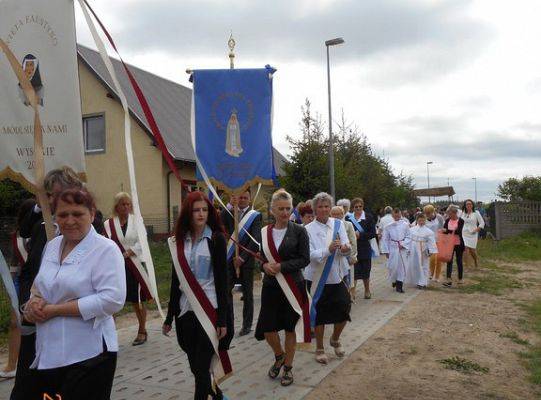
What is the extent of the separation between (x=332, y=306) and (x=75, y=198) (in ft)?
12.3

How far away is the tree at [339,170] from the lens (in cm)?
1980

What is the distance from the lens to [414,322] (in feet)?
27.3

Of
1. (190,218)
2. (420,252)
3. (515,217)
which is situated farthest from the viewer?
(515,217)

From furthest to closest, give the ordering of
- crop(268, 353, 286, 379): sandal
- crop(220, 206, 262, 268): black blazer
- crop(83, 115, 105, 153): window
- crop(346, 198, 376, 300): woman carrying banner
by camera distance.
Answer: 1. crop(83, 115, 105, 153): window
2. crop(346, 198, 376, 300): woman carrying banner
3. crop(220, 206, 262, 268): black blazer
4. crop(268, 353, 286, 379): sandal

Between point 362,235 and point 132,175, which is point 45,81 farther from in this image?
point 362,235

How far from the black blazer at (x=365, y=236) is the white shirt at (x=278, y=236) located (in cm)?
472

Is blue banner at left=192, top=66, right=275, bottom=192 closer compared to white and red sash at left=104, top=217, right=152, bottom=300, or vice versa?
white and red sash at left=104, top=217, right=152, bottom=300

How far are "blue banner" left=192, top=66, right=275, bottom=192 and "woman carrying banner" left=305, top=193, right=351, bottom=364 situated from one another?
1.19 meters

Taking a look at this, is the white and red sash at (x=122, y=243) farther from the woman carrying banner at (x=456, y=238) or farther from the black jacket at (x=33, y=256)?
the woman carrying banner at (x=456, y=238)

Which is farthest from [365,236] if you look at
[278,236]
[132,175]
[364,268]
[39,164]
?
[39,164]

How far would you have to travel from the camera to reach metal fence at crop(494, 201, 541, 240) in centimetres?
2489

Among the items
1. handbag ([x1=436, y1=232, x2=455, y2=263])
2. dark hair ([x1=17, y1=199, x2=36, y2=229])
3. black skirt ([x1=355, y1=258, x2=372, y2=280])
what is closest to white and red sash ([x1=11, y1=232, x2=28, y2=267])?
dark hair ([x1=17, y1=199, x2=36, y2=229])

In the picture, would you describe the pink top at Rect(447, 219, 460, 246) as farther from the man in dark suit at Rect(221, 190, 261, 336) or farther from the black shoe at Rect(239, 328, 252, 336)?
the black shoe at Rect(239, 328, 252, 336)

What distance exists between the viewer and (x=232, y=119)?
678cm
